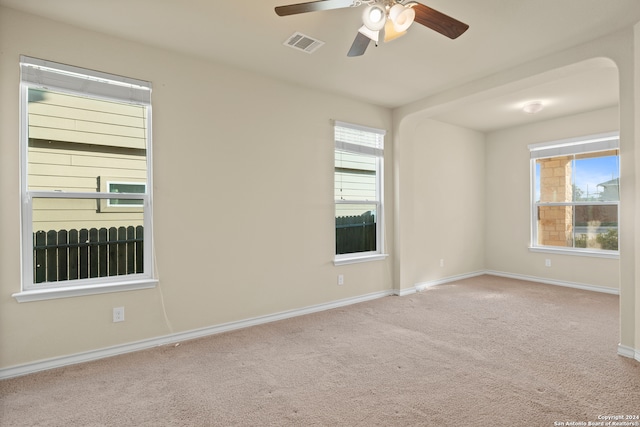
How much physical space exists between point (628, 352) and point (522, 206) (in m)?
3.44

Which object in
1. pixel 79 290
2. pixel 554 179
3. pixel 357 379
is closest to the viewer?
pixel 357 379

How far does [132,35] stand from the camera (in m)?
2.76

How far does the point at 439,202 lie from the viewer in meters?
5.47

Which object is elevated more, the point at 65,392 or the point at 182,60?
the point at 182,60

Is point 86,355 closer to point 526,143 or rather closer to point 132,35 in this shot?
point 132,35

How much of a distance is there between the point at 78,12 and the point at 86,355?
2674 mm

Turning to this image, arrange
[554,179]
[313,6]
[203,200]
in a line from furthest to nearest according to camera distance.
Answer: [554,179]
[203,200]
[313,6]

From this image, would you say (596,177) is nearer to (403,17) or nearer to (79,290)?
(403,17)

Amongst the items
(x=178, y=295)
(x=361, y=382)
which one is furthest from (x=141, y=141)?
(x=361, y=382)

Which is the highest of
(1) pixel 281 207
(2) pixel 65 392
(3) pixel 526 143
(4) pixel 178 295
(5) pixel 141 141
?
(3) pixel 526 143

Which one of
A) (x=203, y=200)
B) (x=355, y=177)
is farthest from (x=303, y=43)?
(x=355, y=177)

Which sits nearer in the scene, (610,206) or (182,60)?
(182,60)

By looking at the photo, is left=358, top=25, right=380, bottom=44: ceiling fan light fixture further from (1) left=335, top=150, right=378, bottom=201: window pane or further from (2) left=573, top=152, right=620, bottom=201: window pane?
(2) left=573, top=152, right=620, bottom=201: window pane

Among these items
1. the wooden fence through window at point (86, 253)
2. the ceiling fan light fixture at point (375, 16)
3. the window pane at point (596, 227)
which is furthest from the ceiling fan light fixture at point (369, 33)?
the window pane at point (596, 227)
